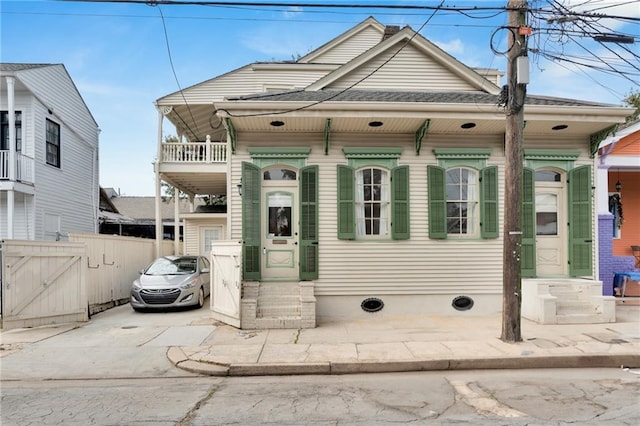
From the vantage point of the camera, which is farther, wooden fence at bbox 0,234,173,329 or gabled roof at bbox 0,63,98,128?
gabled roof at bbox 0,63,98,128

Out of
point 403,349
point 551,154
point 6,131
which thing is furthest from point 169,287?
point 551,154

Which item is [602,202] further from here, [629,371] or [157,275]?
[157,275]

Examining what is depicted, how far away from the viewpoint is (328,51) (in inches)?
623

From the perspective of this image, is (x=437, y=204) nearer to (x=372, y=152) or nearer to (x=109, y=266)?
(x=372, y=152)

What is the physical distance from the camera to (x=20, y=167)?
1372 centimetres

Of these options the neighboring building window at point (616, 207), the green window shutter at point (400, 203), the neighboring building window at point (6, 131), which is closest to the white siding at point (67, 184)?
the neighboring building window at point (6, 131)

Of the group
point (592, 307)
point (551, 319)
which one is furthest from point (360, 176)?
point (592, 307)

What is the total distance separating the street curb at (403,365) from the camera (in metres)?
5.82

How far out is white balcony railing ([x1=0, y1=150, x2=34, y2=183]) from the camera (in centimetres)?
1323

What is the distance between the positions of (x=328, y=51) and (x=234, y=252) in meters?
10.3

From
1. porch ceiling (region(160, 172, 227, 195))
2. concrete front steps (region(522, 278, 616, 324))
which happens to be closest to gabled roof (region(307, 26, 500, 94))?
concrete front steps (region(522, 278, 616, 324))

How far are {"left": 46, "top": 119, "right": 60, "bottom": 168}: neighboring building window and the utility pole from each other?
50.7 ft

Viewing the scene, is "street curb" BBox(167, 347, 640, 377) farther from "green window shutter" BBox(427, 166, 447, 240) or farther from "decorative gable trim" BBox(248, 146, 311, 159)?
"decorative gable trim" BBox(248, 146, 311, 159)

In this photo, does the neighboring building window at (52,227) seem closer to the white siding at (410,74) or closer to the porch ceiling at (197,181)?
the porch ceiling at (197,181)
